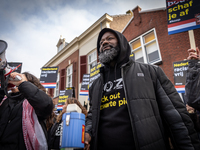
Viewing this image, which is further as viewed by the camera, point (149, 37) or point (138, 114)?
point (149, 37)

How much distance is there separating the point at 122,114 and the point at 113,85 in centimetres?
41

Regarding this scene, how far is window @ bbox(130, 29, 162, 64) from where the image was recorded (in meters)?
8.23

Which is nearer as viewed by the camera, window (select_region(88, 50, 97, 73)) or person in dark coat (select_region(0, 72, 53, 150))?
person in dark coat (select_region(0, 72, 53, 150))

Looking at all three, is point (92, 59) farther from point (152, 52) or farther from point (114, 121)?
point (114, 121)

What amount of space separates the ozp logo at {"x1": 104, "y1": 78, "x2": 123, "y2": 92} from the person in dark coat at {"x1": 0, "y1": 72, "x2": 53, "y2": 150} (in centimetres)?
74

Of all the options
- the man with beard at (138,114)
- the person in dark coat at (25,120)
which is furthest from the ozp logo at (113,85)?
the person in dark coat at (25,120)

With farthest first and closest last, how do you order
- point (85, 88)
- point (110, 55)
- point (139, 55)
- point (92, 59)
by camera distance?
point (92, 59), point (139, 55), point (85, 88), point (110, 55)

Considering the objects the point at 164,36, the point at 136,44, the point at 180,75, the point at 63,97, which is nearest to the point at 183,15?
the point at 180,75

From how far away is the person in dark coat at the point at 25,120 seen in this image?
5.17 feet

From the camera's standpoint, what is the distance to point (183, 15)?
415 cm

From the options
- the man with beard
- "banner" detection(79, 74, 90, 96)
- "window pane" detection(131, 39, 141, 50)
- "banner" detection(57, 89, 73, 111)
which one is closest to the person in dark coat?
the man with beard

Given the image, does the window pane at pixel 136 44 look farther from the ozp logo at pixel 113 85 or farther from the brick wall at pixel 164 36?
the ozp logo at pixel 113 85

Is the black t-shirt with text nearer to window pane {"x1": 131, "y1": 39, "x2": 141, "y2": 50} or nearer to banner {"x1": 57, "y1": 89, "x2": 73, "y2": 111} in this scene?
banner {"x1": 57, "y1": 89, "x2": 73, "y2": 111}

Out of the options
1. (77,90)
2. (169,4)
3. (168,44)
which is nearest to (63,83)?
(77,90)
